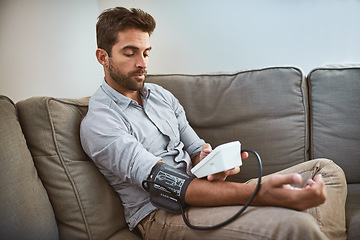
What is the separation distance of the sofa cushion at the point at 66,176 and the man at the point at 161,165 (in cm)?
5

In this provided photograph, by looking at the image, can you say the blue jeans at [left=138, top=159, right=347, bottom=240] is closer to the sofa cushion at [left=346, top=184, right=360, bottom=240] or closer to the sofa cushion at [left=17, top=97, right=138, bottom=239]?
the sofa cushion at [left=346, top=184, right=360, bottom=240]

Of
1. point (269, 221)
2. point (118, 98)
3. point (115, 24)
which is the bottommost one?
point (269, 221)

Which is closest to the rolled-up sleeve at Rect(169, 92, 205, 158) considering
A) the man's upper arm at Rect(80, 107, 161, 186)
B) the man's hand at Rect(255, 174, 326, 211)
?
the man's upper arm at Rect(80, 107, 161, 186)

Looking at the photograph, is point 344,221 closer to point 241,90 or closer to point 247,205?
point 247,205

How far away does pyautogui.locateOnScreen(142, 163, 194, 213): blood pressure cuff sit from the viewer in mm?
976

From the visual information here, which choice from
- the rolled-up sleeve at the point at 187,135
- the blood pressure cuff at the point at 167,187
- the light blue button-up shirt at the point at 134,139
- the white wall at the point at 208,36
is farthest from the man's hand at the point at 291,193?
the white wall at the point at 208,36

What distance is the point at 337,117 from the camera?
4.76 feet

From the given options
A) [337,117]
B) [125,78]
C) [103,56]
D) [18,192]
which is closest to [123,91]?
[125,78]

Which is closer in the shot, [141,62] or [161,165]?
[161,165]

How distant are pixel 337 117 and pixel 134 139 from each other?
945mm

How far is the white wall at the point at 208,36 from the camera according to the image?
1.56 metres

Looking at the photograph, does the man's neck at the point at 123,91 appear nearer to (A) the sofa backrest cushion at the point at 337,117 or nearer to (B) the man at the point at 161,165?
(B) the man at the point at 161,165

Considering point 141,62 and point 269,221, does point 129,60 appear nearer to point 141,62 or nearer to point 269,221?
point 141,62

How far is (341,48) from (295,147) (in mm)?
673
